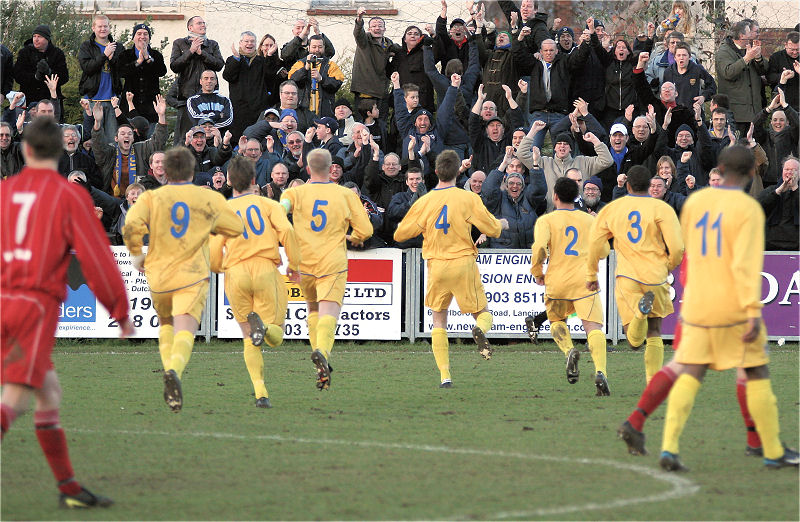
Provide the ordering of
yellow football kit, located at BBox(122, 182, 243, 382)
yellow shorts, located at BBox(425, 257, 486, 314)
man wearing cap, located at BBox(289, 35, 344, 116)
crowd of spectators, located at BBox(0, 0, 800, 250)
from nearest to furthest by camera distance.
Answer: yellow football kit, located at BBox(122, 182, 243, 382) < yellow shorts, located at BBox(425, 257, 486, 314) < crowd of spectators, located at BBox(0, 0, 800, 250) < man wearing cap, located at BBox(289, 35, 344, 116)

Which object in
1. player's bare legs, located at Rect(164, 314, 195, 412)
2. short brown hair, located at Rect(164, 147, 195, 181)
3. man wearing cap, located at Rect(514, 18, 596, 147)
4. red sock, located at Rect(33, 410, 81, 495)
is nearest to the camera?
red sock, located at Rect(33, 410, 81, 495)

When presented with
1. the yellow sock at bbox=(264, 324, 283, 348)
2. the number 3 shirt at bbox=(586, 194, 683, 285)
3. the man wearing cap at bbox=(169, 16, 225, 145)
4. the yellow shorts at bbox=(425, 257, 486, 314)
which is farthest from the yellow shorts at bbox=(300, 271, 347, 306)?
the man wearing cap at bbox=(169, 16, 225, 145)

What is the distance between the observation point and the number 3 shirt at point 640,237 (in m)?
10.8

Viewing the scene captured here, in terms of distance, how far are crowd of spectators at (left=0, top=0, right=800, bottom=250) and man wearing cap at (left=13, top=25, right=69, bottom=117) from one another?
0.9 inches

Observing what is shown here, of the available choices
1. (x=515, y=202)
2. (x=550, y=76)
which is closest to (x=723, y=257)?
(x=515, y=202)

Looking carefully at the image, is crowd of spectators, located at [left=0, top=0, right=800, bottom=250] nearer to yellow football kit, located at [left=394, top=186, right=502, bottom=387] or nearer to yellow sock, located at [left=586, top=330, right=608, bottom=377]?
yellow football kit, located at [left=394, top=186, right=502, bottom=387]

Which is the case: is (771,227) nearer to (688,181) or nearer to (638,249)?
(688,181)

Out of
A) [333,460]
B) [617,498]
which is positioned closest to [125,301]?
[333,460]

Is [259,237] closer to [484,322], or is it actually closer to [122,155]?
[484,322]

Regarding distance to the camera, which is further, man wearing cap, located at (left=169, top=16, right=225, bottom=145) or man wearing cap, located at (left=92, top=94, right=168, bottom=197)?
man wearing cap, located at (left=169, top=16, right=225, bottom=145)

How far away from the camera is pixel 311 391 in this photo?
1198 cm

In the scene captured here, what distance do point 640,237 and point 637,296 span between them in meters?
0.57

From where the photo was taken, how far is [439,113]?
719 inches

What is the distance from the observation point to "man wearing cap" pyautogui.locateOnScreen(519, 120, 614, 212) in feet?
56.1
